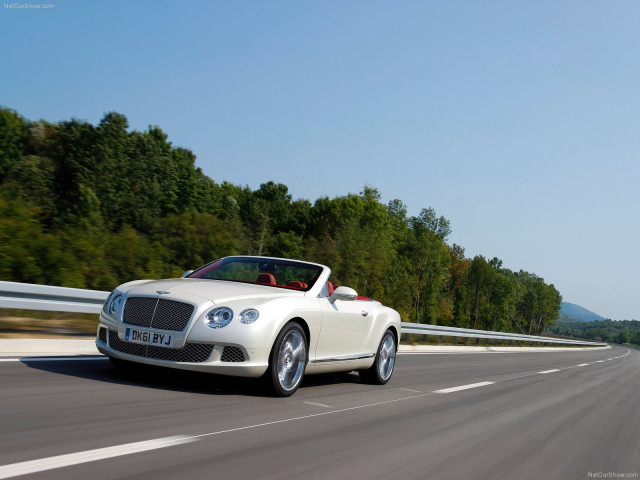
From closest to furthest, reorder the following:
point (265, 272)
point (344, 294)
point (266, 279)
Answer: point (344, 294) → point (266, 279) → point (265, 272)

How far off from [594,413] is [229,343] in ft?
18.3

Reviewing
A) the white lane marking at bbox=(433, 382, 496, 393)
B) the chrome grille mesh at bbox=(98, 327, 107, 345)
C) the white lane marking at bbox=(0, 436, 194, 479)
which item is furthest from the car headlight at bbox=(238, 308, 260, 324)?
the white lane marking at bbox=(433, 382, 496, 393)

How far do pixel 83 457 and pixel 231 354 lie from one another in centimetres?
247

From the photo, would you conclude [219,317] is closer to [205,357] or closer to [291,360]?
[205,357]

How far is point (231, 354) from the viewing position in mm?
6113

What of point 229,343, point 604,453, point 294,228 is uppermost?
point 294,228

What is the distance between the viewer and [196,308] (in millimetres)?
6117

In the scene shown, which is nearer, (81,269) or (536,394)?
(536,394)

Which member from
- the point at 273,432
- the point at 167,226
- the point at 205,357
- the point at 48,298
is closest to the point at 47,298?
the point at 48,298

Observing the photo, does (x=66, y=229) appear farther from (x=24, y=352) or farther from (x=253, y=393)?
(x=253, y=393)

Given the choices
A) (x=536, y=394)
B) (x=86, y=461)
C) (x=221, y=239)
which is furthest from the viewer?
(x=221, y=239)

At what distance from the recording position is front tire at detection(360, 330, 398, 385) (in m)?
9.02

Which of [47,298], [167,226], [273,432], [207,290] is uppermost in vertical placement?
[167,226]

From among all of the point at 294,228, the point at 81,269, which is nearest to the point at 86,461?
the point at 81,269
